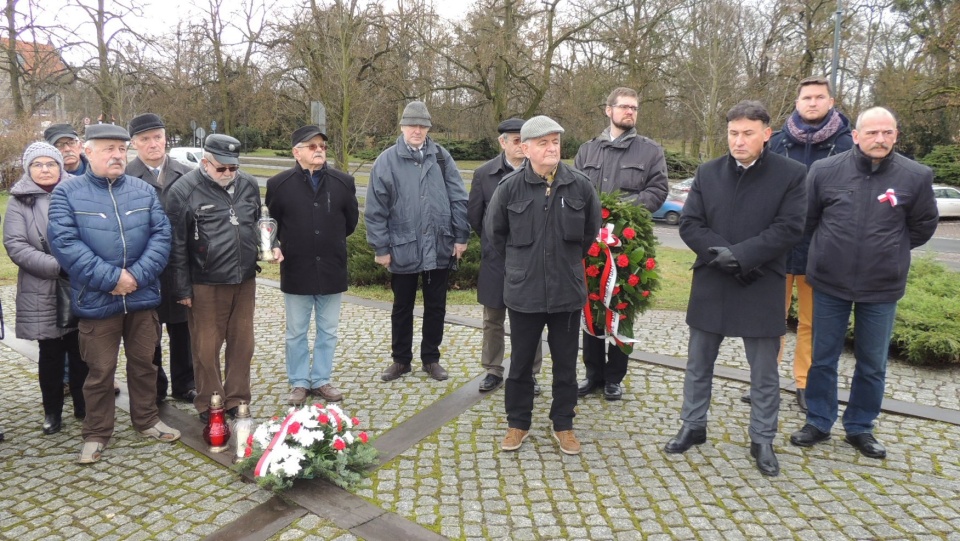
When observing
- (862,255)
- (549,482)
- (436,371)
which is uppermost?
(862,255)

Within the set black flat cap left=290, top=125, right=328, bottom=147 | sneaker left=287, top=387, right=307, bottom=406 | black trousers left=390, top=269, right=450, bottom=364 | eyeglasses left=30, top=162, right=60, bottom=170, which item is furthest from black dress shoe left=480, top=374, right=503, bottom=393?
eyeglasses left=30, top=162, right=60, bottom=170

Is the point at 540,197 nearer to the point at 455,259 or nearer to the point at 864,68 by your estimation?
the point at 455,259

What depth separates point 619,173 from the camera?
5.18 m

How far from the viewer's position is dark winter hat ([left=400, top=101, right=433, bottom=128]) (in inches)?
209

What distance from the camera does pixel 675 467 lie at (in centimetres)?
411

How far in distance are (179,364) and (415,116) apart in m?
2.74

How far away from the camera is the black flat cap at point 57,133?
525cm

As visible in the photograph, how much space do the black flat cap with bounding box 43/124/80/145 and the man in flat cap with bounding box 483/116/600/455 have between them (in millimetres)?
3553

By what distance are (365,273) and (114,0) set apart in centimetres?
1913

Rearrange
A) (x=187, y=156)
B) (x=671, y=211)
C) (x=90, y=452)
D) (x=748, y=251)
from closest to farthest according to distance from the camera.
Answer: (x=748, y=251), (x=90, y=452), (x=671, y=211), (x=187, y=156)

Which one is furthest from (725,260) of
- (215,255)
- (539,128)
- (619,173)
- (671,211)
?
(671,211)

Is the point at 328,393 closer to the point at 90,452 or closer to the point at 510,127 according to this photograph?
the point at 90,452

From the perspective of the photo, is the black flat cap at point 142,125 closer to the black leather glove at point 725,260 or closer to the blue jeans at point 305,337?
the blue jeans at point 305,337

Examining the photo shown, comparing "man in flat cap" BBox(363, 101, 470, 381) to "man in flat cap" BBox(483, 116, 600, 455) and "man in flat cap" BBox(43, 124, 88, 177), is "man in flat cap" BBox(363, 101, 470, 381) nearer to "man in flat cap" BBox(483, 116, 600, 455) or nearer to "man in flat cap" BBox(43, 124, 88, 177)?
"man in flat cap" BBox(483, 116, 600, 455)
